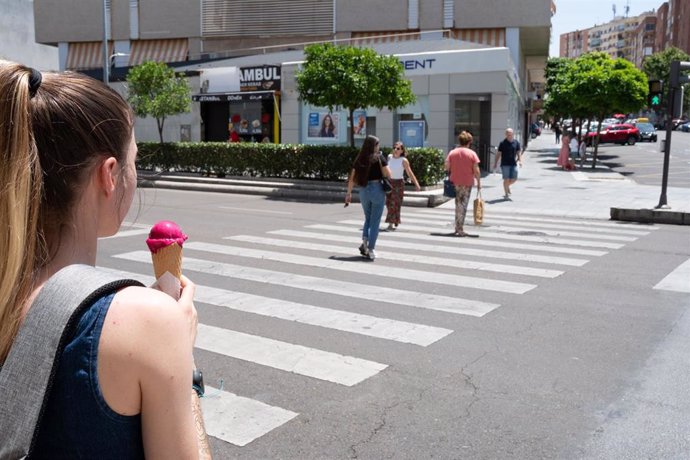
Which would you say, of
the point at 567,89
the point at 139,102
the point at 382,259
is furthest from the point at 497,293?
the point at 567,89

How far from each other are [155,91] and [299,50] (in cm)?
682

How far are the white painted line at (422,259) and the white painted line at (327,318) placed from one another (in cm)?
304

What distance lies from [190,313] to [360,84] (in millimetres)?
19101

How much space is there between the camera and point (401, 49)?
95.2 feet

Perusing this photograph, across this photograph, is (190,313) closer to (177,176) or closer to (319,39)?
(177,176)

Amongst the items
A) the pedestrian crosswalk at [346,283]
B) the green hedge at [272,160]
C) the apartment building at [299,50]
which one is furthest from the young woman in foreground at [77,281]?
the apartment building at [299,50]

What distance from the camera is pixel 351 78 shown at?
795 inches

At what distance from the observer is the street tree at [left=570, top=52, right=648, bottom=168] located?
1194 inches

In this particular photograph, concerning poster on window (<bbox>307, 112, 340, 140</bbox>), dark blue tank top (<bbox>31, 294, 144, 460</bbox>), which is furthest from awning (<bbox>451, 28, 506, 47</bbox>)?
dark blue tank top (<bbox>31, 294, 144, 460</bbox>)

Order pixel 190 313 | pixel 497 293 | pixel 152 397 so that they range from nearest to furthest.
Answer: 1. pixel 152 397
2. pixel 190 313
3. pixel 497 293

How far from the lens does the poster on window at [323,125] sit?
28.0m

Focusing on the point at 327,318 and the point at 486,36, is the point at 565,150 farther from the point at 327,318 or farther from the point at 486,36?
the point at 327,318

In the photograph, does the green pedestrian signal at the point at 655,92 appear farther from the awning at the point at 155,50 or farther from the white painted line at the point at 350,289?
the awning at the point at 155,50

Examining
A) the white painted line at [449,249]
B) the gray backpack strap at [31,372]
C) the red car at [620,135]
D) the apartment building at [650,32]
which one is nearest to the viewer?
the gray backpack strap at [31,372]
